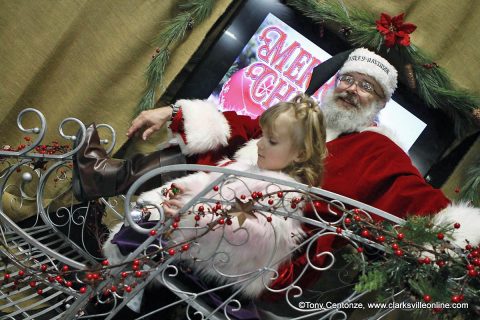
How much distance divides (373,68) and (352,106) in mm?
161

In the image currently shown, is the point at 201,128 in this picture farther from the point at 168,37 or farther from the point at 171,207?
the point at 168,37

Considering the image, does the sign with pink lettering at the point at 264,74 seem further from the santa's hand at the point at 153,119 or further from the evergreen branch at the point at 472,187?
the evergreen branch at the point at 472,187

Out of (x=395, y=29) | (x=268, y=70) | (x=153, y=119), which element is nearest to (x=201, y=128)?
(x=153, y=119)

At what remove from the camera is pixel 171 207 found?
145 centimetres

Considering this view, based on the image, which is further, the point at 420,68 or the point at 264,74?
the point at 264,74

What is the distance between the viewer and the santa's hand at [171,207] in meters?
1.39

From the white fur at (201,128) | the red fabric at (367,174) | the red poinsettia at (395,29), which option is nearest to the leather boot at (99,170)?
the white fur at (201,128)

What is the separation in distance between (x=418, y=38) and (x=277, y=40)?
59 cm

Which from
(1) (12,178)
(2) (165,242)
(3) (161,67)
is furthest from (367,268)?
(1) (12,178)

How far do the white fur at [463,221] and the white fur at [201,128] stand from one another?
771 mm

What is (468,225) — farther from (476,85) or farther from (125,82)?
(125,82)

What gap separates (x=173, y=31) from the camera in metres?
2.23

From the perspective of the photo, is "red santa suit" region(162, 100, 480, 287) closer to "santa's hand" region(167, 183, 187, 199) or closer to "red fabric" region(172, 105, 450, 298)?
"red fabric" region(172, 105, 450, 298)

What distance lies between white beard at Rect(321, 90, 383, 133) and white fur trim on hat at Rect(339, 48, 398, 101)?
0.08m
